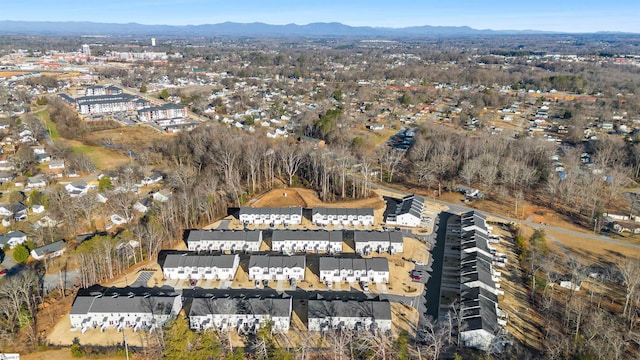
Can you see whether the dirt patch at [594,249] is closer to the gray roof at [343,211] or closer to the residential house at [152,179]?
the gray roof at [343,211]

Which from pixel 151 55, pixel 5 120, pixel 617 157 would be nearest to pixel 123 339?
pixel 617 157

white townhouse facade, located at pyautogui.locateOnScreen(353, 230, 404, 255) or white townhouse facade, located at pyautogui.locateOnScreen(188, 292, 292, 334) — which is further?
white townhouse facade, located at pyautogui.locateOnScreen(353, 230, 404, 255)

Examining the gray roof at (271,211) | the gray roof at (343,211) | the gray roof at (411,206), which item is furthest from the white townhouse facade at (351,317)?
the gray roof at (411,206)

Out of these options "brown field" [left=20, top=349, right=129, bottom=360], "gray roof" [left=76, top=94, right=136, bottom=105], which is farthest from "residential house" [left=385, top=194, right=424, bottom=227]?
"gray roof" [left=76, top=94, right=136, bottom=105]

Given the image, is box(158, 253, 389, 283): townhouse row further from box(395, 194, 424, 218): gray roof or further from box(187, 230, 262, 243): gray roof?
box(395, 194, 424, 218): gray roof

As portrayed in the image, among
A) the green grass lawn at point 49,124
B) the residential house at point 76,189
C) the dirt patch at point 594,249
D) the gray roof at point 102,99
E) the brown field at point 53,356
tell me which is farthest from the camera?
the gray roof at point 102,99

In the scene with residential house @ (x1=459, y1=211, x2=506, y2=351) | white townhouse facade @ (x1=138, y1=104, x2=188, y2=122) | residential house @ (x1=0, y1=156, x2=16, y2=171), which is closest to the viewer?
residential house @ (x1=459, y1=211, x2=506, y2=351)

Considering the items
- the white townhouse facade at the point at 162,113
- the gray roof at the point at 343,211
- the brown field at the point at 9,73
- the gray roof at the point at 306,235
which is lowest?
the gray roof at the point at 306,235
